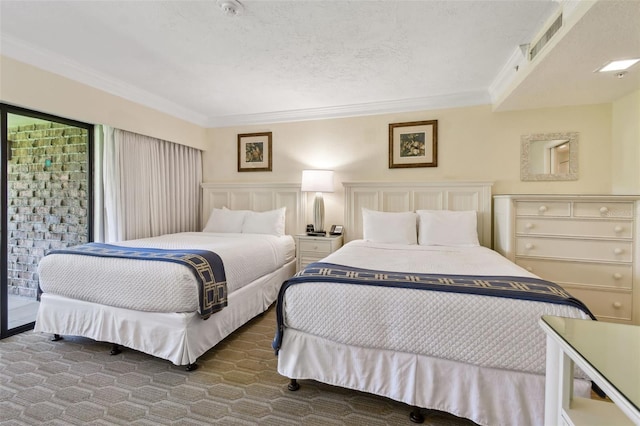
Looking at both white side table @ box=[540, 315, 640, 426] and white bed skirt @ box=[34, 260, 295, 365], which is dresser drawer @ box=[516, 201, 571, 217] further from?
white bed skirt @ box=[34, 260, 295, 365]

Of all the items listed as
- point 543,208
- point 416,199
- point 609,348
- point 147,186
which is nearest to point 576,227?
point 543,208

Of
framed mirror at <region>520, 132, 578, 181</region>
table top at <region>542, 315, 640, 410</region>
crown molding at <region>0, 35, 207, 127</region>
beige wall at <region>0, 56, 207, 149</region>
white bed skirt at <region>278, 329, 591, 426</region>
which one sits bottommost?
white bed skirt at <region>278, 329, 591, 426</region>

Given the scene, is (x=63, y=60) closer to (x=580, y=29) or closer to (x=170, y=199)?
(x=170, y=199)

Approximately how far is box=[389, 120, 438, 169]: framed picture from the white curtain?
299 centimetres

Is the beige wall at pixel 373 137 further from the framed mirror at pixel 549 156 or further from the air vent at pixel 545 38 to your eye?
the air vent at pixel 545 38

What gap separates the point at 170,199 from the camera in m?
4.02

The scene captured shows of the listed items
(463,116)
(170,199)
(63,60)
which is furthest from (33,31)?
(463,116)

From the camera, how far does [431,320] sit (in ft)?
4.99

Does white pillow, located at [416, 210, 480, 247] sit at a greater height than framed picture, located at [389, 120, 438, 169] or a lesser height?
lesser

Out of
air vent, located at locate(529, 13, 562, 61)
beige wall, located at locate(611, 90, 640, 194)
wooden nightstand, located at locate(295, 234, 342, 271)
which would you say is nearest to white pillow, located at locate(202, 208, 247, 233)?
wooden nightstand, located at locate(295, 234, 342, 271)

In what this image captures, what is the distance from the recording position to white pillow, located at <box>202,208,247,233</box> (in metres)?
3.94

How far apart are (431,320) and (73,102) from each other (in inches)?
143

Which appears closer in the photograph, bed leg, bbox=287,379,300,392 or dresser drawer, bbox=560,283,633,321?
bed leg, bbox=287,379,300,392

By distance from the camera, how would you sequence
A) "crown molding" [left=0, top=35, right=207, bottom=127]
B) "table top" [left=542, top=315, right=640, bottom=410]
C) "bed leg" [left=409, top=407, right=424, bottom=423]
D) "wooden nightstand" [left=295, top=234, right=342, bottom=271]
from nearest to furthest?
"table top" [left=542, top=315, right=640, bottom=410] < "bed leg" [left=409, top=407, right=424, bottom=423] < "crown molding" [left=0, top=35, right=207, bottom=127] < "wooden nightstand" [left=295, top=234, right=342, bottom=271]
